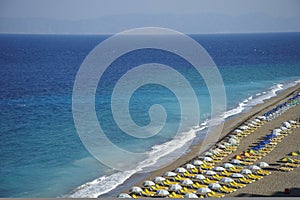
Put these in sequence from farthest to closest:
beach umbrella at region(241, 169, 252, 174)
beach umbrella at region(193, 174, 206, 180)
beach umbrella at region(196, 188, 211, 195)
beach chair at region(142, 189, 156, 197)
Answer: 1. beach umbrella at region(241, 169, 252, 174)
2. beach umbrella at region(193, 174, 206, 180)
3. beach chair at region(142, 189, 156, 197)
4. beach umbrella at region(196, 188, 211, 195)

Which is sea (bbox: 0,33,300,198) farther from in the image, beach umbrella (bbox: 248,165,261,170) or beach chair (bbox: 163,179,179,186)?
beach umbrella (bbox: 248,165,261,170)

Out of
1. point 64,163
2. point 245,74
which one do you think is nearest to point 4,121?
point 64,163

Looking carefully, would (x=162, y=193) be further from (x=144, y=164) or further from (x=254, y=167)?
(x=144, y=164)

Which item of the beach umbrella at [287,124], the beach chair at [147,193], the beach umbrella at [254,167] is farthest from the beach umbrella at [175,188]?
the beach umbrella at [287,124]

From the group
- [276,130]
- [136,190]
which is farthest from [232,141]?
[136,190]

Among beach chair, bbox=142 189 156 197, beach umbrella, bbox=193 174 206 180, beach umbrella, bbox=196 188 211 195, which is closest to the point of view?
beach umbrella, bbox=196 188 211 195

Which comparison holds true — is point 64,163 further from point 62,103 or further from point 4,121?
point 62,103

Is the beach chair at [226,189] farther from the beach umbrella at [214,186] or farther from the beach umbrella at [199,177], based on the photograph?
the beach umbrella at [199,177]

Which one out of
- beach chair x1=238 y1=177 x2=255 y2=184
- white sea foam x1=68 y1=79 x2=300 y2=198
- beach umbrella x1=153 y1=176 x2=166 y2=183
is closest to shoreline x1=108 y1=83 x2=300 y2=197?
white sea foam x1=68 y1=79 x2=300 y2=198
